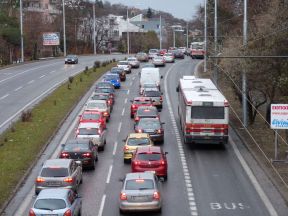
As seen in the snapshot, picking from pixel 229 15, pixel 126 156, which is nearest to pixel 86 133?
pixel 126 156

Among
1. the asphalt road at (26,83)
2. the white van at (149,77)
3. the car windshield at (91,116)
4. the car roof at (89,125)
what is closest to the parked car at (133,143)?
the car roof at (89,125)

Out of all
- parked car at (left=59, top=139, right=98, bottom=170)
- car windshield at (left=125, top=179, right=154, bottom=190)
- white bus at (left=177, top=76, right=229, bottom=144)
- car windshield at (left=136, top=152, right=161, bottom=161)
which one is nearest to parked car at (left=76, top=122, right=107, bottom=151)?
parked car at (left=59, top=139, right=98, bottom=170)

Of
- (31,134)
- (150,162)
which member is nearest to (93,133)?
(31,134)

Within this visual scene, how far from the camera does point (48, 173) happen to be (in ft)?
88.7

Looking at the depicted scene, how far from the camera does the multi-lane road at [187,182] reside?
25.9 metres

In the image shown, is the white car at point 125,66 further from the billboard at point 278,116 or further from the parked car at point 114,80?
the billboard at point 278,116

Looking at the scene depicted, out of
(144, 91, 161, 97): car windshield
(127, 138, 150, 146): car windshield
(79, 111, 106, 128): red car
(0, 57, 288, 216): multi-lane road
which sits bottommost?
(0, 57, 288, 216): multi-lane road

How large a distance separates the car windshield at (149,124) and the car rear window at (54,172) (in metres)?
13.0

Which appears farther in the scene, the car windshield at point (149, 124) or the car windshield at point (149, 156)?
the car windshield at point (149, 124)

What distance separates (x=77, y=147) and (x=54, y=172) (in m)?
5.49

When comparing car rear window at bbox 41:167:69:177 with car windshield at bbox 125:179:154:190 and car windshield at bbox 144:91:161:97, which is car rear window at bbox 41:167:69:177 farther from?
car windshield at bbox 144:91:161:97

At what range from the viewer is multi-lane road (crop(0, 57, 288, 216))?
2592 centimetres

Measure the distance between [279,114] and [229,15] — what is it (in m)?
58.8

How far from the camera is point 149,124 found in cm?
4000
